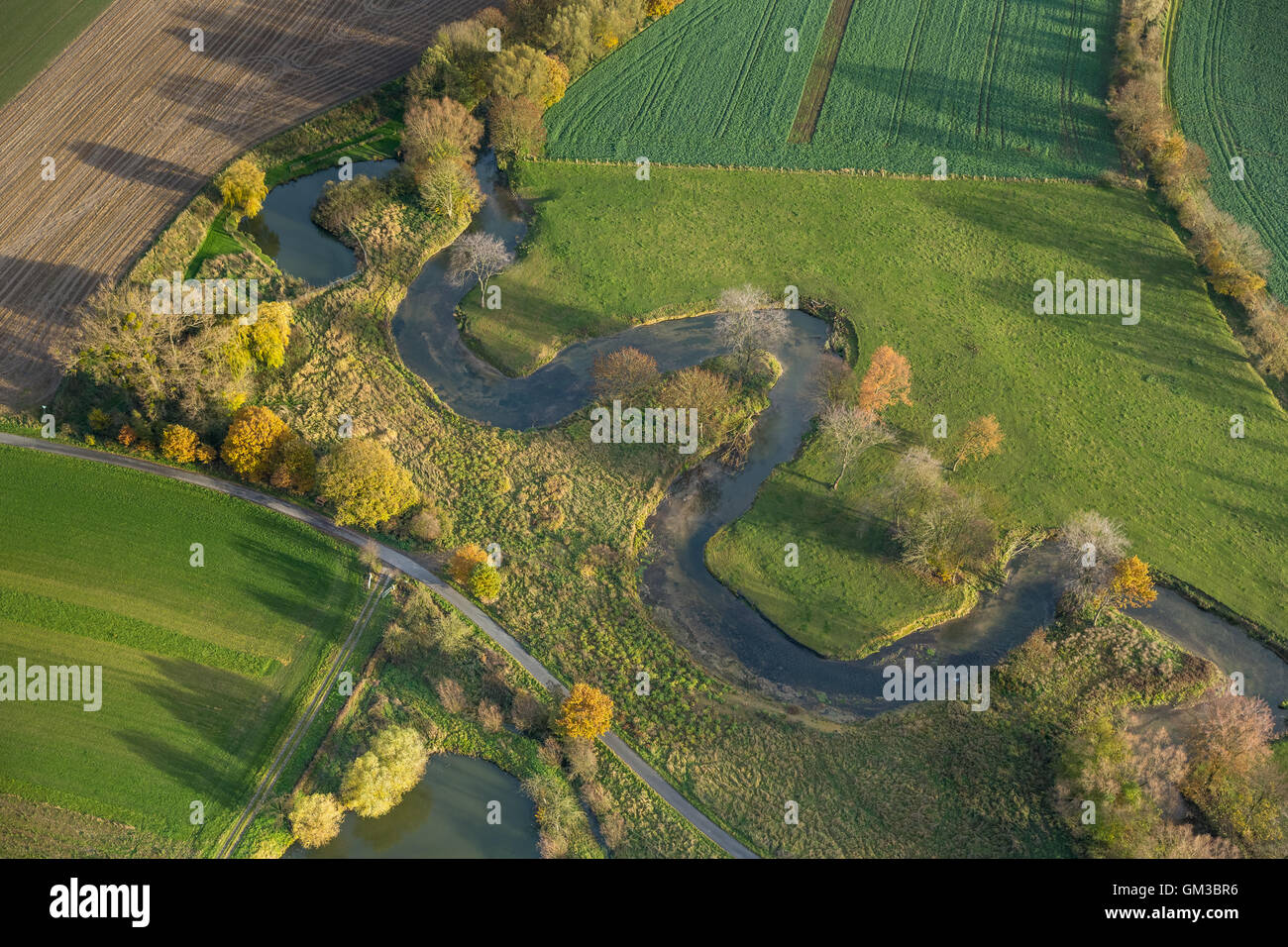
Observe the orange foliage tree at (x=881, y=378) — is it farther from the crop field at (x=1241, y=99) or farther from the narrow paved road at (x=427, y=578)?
the crop field at (x=1241, y=99)

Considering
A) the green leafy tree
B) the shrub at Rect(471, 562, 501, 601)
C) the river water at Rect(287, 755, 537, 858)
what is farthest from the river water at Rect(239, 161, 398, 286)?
the river water at Rect(287, 755, 537, 858)

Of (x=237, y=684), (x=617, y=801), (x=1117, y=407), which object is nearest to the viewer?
(x=617, y=801)

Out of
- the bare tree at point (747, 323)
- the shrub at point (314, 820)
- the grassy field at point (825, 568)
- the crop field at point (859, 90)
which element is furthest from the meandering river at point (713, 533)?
the shrub at point (314, 820)

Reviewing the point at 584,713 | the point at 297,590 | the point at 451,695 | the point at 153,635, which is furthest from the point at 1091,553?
the point at 153,635

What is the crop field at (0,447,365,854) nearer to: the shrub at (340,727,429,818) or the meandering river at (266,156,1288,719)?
the shrub at (340,727,429,818)

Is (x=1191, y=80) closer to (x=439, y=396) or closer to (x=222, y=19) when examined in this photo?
(x=439, y=396)

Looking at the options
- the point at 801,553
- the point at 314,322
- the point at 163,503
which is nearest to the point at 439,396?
the point at 314,322
